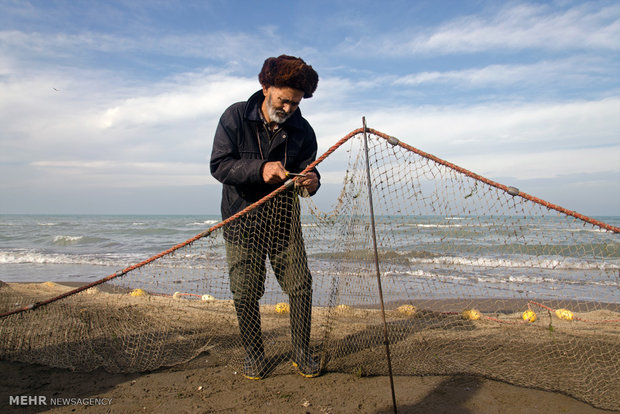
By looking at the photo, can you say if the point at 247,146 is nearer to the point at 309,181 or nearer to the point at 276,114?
the point at 276,114

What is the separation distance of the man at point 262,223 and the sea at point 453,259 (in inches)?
14.0

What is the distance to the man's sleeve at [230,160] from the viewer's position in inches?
101

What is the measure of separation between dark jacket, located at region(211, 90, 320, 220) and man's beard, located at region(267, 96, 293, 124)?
4 cm

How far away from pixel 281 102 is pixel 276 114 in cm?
10

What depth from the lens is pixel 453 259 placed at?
11.5ft

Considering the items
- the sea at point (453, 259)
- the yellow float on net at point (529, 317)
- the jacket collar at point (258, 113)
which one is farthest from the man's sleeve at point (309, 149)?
the yellow float on net at point (529, 317)

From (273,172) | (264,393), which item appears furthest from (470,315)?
(273,172)

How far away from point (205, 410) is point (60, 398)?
3.13 feet

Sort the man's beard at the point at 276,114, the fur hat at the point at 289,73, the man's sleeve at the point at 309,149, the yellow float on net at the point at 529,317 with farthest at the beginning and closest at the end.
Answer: the yellow float on net at the point at 529,317
the man's sleeve at the point at 309,149
the man's beard at the point at 276,114
the fur hat at the point at 289,73

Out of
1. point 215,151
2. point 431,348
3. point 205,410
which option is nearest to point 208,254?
point 215,151

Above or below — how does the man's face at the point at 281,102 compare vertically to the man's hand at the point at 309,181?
above

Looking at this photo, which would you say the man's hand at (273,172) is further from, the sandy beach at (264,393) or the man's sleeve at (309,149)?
the sandy beach at (264,393)

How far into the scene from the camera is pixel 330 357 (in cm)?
287

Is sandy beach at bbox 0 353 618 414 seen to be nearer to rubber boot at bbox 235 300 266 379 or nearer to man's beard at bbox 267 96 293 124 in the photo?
rubber boot at bbox 235 300 266 379
